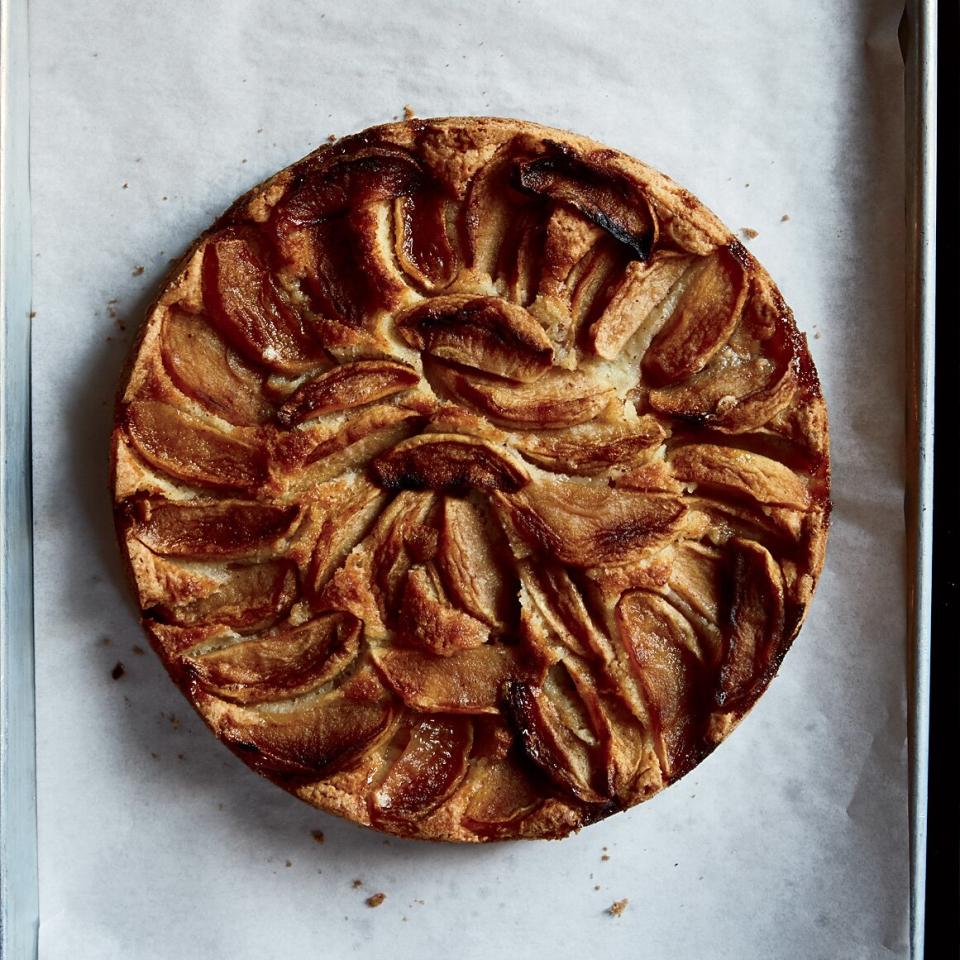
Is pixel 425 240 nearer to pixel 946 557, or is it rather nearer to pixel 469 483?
pixel 469 483

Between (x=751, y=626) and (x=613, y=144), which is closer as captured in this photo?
(x=751, y=626)

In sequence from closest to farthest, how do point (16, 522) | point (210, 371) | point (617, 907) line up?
1. point (210, 371)
2. point (16, 522)
3. point (617, 907)

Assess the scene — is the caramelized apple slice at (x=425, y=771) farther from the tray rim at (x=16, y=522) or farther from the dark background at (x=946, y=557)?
the dark background at (x=946, y=557)

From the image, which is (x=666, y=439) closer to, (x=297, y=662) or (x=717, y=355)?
(x=717, y=355)

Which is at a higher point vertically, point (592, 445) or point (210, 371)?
point (210, 371)

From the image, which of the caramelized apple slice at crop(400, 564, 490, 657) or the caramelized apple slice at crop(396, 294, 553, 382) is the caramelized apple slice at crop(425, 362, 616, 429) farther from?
the caramelized apple slice at crop(400, 564, 490, 657)

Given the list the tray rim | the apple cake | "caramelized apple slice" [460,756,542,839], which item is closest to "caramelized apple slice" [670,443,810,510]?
the apple cake

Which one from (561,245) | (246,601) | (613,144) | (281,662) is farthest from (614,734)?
(613,144)

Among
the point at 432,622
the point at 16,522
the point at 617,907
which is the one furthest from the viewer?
the point at 617,907
